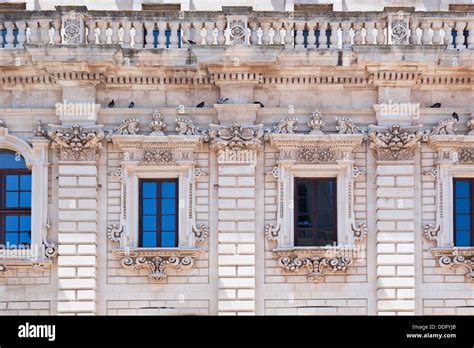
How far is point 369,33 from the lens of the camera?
38.5m

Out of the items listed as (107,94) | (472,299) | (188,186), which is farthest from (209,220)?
(472,299)

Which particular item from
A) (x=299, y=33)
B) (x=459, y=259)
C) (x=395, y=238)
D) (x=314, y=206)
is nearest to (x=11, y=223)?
(x=314, y=206)

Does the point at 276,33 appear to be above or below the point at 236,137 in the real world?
above

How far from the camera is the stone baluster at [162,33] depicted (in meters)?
38.6

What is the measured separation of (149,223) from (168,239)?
0.58m

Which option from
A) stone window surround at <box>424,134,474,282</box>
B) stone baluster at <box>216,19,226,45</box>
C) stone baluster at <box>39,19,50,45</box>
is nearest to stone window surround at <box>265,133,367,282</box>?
stone window surround at <box>424,134,474,282</box>

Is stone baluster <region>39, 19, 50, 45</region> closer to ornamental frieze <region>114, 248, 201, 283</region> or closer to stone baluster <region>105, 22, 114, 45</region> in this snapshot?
stone baluster <region>105, 22, 114, 45</region>

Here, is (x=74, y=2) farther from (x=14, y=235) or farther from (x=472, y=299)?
(x=472, y=299)

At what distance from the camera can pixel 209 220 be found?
38.1 meters

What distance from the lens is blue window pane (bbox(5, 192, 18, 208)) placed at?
38219 millimetres

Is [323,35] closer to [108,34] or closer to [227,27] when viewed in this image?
[227,27]

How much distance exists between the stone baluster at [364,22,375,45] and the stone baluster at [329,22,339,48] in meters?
0.68

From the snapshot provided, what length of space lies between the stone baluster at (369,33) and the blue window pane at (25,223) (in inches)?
352
